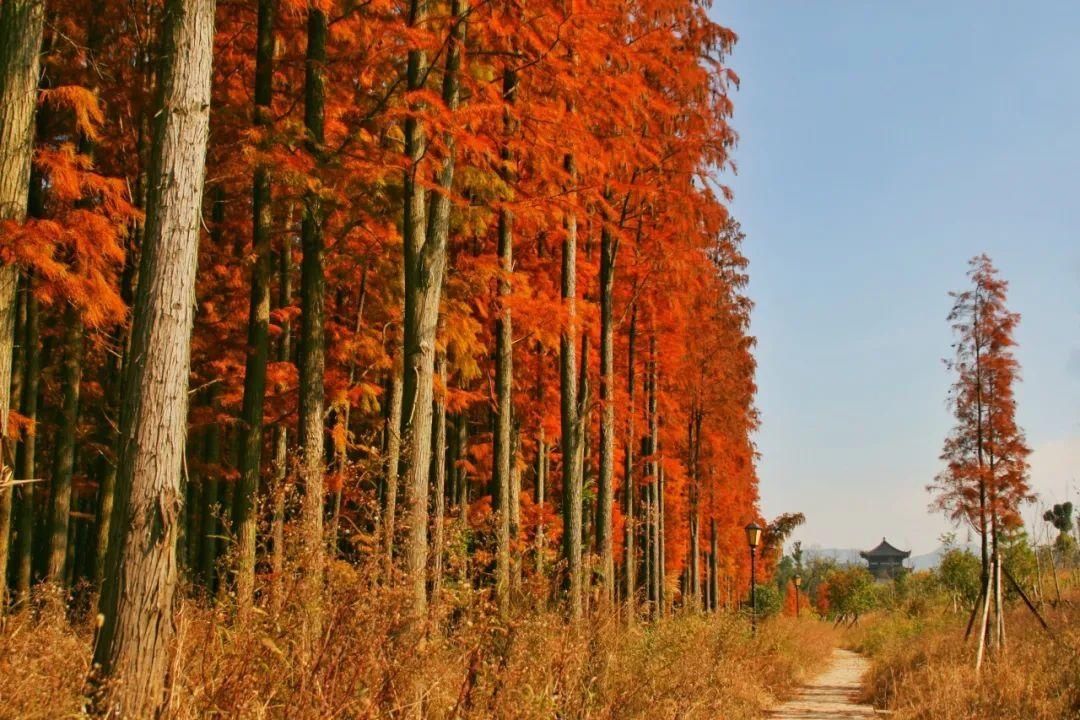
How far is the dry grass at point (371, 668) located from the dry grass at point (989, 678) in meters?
4.51

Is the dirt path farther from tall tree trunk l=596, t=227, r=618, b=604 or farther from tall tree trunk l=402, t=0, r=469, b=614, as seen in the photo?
tall tree trunk l=402, t=0, r=469, b=614

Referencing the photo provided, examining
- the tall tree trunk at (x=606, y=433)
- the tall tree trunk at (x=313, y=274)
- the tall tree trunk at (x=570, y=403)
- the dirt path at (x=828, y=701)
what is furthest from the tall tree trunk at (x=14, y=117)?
the dirt path at (x=828, y=701)

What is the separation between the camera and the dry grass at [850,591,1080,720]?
36.3 ft

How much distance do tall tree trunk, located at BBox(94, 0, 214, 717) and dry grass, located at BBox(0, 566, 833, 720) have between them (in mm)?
210

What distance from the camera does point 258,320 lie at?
37.4ft

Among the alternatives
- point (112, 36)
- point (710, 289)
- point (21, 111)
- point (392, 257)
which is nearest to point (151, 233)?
point (21, 111)

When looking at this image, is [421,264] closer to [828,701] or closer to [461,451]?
[461,451]

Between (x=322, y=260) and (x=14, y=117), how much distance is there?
361cm

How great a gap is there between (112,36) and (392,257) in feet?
18.6

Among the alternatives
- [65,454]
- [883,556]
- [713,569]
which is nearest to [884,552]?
[883,556]

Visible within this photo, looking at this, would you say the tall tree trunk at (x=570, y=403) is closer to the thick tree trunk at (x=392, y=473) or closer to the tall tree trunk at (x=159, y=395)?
the thick tree trunk at (x=392, y=473)

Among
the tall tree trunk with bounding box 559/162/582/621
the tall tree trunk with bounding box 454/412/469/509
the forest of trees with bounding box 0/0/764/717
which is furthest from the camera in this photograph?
the tall tree trunk with bounding box 454/412/469/509

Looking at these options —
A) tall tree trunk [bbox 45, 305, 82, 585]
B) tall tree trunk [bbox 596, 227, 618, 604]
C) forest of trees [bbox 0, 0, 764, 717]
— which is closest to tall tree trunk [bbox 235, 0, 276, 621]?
forest of trees [bbox 0, 0, 764, 717]

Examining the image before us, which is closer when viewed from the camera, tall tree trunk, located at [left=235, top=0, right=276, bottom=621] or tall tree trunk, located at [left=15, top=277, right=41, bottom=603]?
tall tree trunk, located at [left=235, top=0, right=276, bottom=621]
